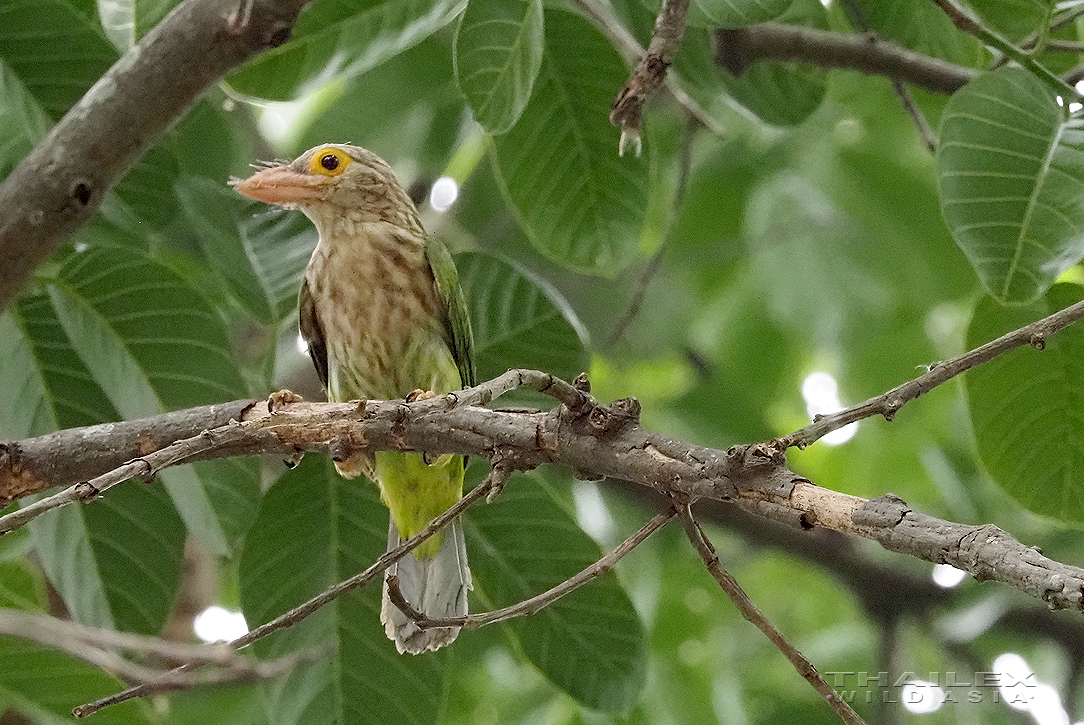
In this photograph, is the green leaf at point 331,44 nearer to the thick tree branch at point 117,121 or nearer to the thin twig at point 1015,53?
the thick tree branch at point 117,121

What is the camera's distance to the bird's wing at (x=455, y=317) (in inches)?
119

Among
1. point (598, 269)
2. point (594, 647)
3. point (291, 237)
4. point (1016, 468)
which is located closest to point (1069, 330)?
point (1016, 468)

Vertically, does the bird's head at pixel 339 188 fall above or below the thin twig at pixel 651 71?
above

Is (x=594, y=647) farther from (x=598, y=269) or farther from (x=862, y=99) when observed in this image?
(x=862, y=99)

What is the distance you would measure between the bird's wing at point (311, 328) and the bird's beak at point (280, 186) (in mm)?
230

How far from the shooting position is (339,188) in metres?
3.31

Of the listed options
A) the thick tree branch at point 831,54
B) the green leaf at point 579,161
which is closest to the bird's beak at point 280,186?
the green leaf at point 579,161

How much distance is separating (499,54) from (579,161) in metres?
0.61

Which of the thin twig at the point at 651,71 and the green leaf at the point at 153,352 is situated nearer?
the thin twig at the point at 651,71

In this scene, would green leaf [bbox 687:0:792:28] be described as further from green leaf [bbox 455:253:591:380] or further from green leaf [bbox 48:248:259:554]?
green leaf [bbox 48:248:259:554]

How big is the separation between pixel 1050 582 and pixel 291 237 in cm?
274

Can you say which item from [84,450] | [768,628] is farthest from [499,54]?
[768,628]

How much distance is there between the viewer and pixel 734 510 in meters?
4.64

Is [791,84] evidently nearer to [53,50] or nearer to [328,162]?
[328,162]
